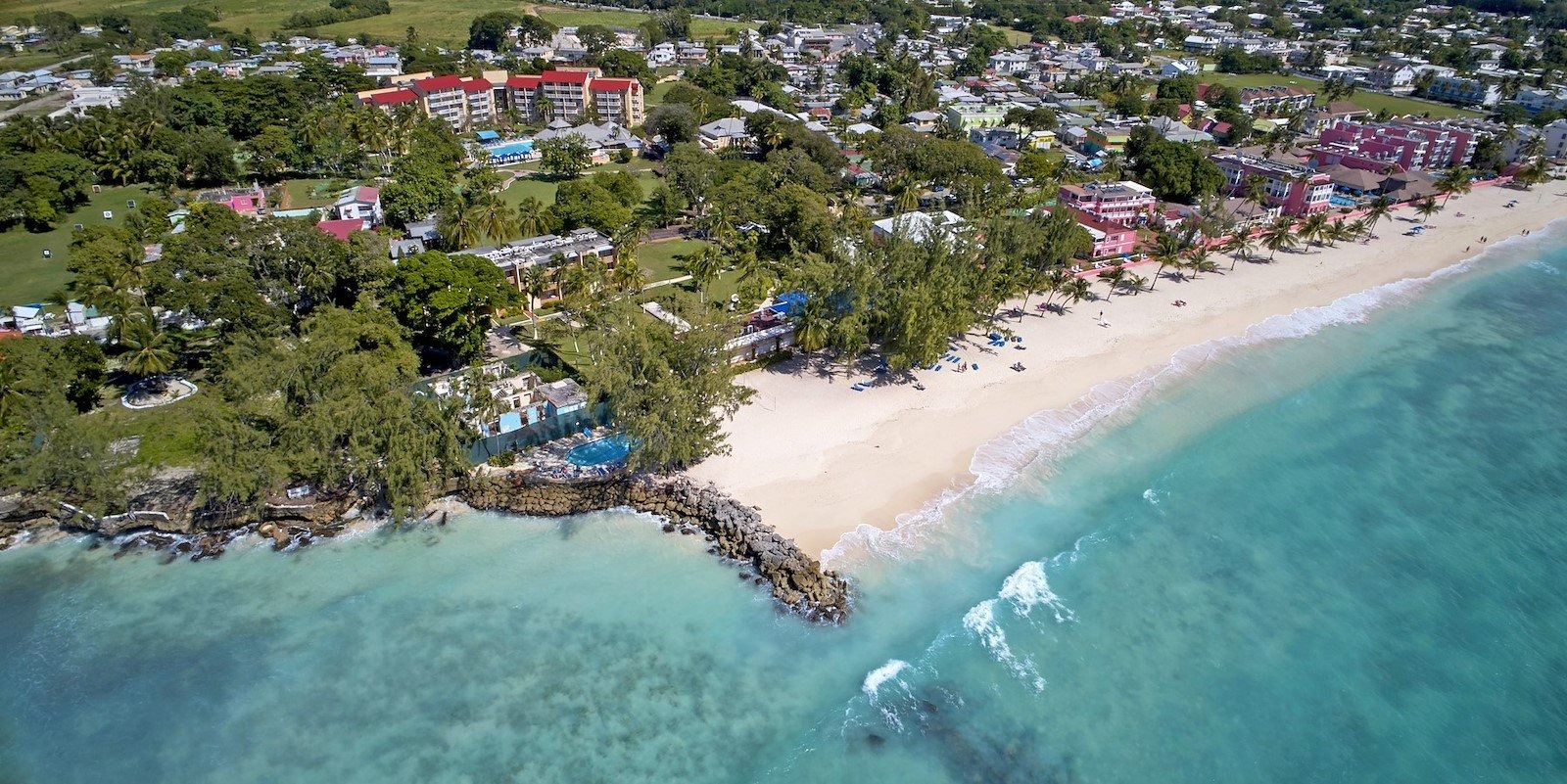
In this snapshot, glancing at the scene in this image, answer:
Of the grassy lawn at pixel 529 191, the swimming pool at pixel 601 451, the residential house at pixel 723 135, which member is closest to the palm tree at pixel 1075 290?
the swimming pool at pixel 601 451

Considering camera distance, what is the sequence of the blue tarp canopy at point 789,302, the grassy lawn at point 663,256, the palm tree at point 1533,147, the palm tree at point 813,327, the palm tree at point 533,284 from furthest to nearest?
the palm tree at point 1533,147 → the grassy lawn at point 663,256 → the palm tree at point 533,284 → the blue tarp canopy at point 789,302 → the palm tree at point 813,327

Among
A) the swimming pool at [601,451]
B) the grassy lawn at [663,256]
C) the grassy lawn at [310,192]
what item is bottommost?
the swimming pool at [601,451]

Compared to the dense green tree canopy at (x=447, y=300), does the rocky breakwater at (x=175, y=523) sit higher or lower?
lower

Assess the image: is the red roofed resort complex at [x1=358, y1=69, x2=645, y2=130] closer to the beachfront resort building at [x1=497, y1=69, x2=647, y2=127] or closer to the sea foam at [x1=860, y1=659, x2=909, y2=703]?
the beachfront resort building at [x1=497, y1=69, x2=647, y2=127]

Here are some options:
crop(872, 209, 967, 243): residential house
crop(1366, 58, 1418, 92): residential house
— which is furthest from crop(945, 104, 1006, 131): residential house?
crop(1366, 58, 1418, 92): residential house

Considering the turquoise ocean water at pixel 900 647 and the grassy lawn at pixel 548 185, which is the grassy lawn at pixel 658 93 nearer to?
the grassy lawn at pixel 548 185

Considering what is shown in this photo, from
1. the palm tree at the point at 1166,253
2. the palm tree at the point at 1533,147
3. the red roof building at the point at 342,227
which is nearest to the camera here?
the red roof building at the point at 342,227
